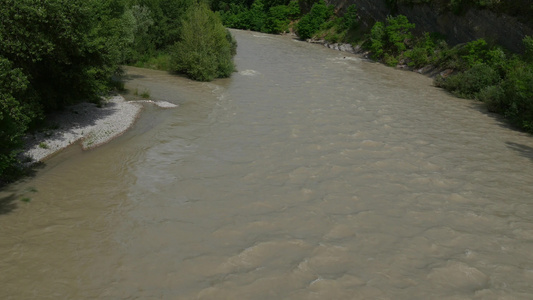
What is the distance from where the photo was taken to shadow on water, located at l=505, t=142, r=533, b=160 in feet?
48.1

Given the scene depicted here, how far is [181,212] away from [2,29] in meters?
6.68

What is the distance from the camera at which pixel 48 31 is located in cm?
1165

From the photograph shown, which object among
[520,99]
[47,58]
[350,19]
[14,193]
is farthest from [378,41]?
[14,193]

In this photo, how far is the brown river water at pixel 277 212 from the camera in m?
7.47

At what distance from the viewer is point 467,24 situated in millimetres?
29656

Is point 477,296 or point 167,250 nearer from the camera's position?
point 477,296

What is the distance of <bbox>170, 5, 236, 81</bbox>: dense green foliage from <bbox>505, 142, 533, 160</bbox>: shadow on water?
51.2 ft

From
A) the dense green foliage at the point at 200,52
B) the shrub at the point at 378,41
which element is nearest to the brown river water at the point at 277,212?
the dense green foliage at the point at 200,52

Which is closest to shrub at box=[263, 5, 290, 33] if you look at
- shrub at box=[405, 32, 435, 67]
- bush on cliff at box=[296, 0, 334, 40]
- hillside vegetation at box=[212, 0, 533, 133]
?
bush on cliff at box=[296, 0, 334, 40]

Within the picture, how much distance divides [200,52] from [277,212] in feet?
55.1

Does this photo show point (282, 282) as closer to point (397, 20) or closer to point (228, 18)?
point (397, 20)

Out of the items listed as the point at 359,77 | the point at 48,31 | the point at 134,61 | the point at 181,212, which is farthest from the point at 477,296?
the point at 134,61

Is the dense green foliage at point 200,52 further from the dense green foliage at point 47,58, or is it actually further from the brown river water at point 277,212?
the brown river water at point 277,212

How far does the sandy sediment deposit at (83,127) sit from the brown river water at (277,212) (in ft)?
1.51
